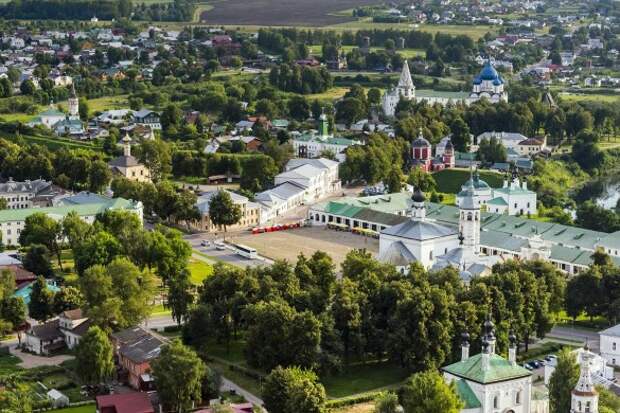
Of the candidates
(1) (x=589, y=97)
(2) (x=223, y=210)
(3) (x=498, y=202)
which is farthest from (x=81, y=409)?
(1) (x=589, y=97)

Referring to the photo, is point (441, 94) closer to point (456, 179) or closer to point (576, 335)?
point (456, 179)

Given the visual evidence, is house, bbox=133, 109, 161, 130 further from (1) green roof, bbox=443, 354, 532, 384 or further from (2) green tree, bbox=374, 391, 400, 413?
(2) green tree, bbox=374, 391, 400, 413

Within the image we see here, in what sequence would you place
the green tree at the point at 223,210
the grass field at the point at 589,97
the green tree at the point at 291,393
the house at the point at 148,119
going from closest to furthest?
the green tree at the point at 291,393 < the green tree at the point at 223,210 < the house at the point at 148,119 < the grass field at the point at 589,97

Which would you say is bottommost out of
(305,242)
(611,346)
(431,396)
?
(305,242)

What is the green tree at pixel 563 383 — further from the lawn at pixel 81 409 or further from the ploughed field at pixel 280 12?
the ploughed field at pixel 280 12

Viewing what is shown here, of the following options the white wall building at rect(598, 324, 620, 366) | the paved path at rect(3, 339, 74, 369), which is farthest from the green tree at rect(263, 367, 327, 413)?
the white wall building at rect(598, 324, 620, 366)

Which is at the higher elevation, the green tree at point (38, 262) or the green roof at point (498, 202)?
the green tree at point (38, 262)

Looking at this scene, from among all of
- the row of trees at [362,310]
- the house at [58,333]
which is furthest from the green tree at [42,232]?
the row of trees at [362,310]
